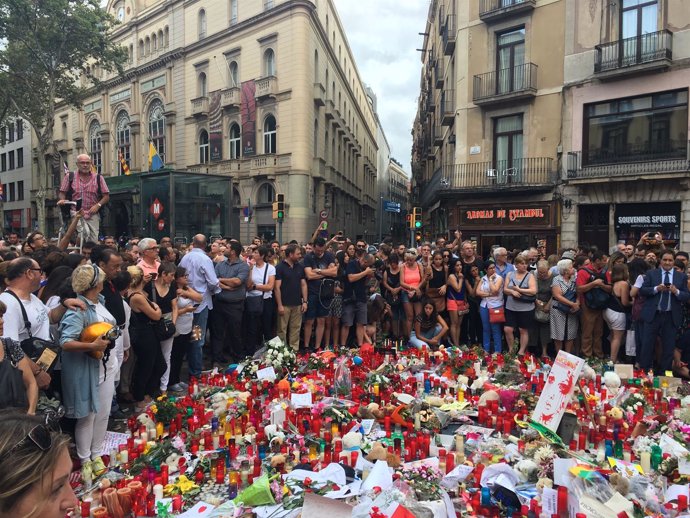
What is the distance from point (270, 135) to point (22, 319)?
1090 inches

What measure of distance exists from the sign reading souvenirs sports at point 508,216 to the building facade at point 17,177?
4910cm

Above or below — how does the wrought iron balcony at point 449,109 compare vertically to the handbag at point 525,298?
above

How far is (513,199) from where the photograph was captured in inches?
808

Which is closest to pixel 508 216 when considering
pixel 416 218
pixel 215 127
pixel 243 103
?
pixel 416 218

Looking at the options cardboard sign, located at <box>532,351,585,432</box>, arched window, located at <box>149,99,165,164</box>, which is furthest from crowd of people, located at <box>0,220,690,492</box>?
arched window, located at <box>149,99,165,164</box>

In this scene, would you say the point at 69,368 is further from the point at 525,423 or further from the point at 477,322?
the point at 477,322

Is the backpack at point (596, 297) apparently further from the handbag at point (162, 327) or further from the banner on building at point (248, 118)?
the banner on building at point (248, 118)

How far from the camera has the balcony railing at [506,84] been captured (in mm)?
19844

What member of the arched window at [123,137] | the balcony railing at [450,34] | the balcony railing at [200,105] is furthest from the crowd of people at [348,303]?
the arched window at [123,137]

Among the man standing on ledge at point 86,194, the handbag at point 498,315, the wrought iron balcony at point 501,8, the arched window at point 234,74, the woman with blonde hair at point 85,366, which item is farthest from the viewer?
the arched window at point 234,74

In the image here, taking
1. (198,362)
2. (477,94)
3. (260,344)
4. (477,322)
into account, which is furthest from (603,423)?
(477,94)

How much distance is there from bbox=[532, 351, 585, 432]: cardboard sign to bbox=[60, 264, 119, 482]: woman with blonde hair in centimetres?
410

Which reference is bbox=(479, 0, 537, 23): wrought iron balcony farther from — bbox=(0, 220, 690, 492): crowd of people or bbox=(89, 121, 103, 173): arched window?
bbox=(89, 121, 103, 173): arched window

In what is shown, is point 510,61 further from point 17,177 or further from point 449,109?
point 17,177
